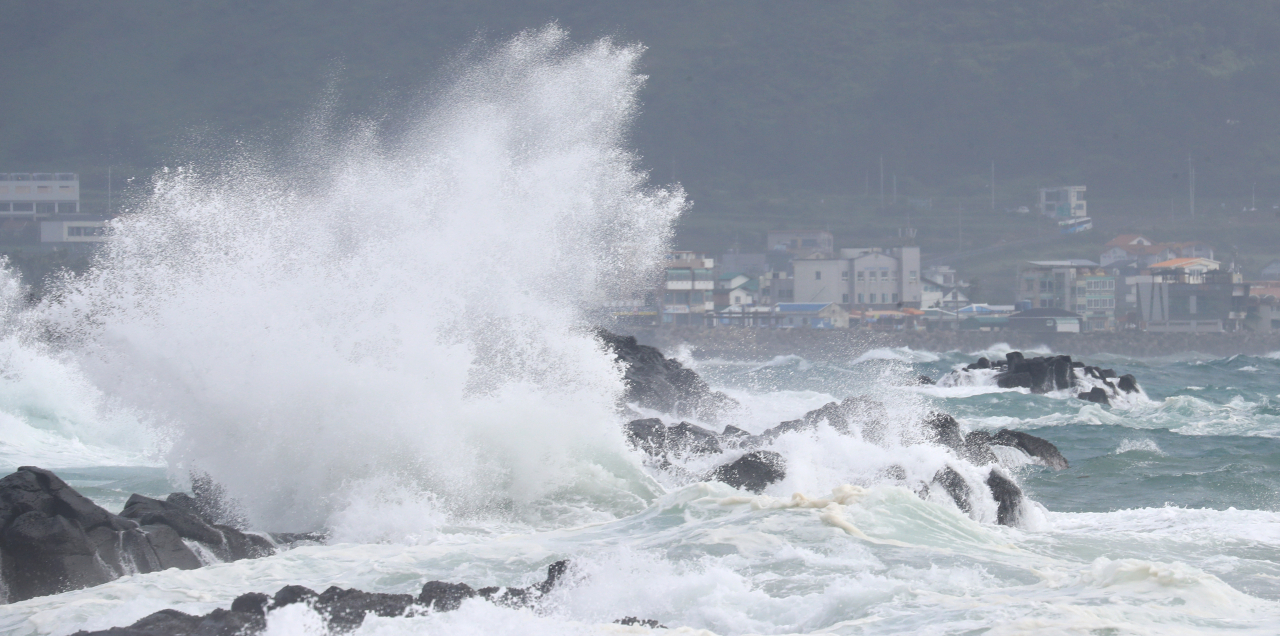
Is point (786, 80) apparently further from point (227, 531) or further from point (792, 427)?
point (227, 531)

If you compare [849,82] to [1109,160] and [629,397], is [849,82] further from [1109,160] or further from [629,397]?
[629,397]

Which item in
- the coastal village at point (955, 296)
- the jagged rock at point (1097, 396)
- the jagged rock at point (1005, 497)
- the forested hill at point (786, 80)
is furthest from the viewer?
the forested hill at point (786, 80)

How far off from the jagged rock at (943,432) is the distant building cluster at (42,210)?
293ft

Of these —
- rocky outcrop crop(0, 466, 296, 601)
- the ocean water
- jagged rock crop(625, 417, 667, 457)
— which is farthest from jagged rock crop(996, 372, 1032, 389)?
rocky outcrop crop(0, 466, 296, 601)

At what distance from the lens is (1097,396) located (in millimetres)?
31766

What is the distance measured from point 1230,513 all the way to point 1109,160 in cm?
13957

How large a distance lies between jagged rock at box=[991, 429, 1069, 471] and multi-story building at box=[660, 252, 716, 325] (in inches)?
2710

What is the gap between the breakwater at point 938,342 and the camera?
7912cm

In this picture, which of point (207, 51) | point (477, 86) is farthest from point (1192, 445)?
point (207, 51)

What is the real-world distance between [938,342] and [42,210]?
73.7m

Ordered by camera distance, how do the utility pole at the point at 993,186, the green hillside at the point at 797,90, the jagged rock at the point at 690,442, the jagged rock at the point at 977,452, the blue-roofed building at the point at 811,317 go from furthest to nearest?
the green hillside at the point at 797,90
the utility pole at the point at 993,186
the blue-roofed building at the point at 811,317
the jagged rock at the point at 690,442
the jagged rock at the point at 977,452

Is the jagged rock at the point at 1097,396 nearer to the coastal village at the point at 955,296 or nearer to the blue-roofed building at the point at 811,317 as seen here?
the coastal village at the point at 955,296

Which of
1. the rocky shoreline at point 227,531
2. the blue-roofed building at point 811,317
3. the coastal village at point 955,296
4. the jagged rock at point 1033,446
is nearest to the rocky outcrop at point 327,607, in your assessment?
the rocky shoreline at point 227,531

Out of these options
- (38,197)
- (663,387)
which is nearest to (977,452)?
(663,387)
